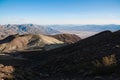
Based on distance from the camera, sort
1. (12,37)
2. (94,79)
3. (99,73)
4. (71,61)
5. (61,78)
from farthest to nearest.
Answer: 1. (12,37)
2. (71,61)
3. (61,78)
4. (99,73)
5. (94,79)

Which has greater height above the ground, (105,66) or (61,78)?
(105,66)

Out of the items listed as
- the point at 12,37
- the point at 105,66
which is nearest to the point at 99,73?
the point at 105,66

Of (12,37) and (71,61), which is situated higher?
(71,61)

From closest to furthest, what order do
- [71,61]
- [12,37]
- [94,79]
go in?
[94,79] → [71,61] → [12,37]

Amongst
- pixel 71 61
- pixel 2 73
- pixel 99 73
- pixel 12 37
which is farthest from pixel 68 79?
pixel 12 37

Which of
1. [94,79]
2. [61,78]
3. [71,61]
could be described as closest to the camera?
[94,79]

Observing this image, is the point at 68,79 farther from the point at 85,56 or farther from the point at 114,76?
the point at 85,56

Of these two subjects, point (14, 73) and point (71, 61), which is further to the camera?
point (71, 61)

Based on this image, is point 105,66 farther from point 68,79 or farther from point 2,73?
point 2,73

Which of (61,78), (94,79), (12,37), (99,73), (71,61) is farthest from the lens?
(12,37)
